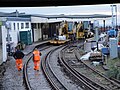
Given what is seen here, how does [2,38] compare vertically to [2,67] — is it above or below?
above

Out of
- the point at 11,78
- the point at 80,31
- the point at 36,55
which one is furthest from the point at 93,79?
→ the point at 80,31

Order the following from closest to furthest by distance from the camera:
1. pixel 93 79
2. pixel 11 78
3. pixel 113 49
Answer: pixel 93 79
pixel 11 78
pixel 113 49

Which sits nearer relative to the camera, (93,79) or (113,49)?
(93,79)

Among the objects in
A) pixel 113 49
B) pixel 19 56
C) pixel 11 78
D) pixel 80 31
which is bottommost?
pixel 11 78

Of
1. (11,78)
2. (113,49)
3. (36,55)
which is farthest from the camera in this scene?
(113,49)

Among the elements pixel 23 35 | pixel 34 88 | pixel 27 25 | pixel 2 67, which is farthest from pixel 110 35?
pixel 34 88

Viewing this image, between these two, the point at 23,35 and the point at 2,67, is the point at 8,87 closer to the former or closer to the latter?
the point at 2,67

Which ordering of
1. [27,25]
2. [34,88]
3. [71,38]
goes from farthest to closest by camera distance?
[71,38] < [27,25] < [34,88]

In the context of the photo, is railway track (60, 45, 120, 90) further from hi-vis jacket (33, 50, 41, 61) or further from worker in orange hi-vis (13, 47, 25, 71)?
worker in orange hi-vis (13, 47, 25, 71)

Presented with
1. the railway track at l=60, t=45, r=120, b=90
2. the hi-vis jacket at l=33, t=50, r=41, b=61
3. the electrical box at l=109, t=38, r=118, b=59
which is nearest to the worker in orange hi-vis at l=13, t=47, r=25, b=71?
the hi-vis jacket at l=33, t=50, r=41, b=61

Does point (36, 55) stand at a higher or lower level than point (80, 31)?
lower

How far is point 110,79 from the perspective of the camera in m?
16.4

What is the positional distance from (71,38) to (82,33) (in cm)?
193

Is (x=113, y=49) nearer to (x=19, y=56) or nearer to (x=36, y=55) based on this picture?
(x=36, y=55)
